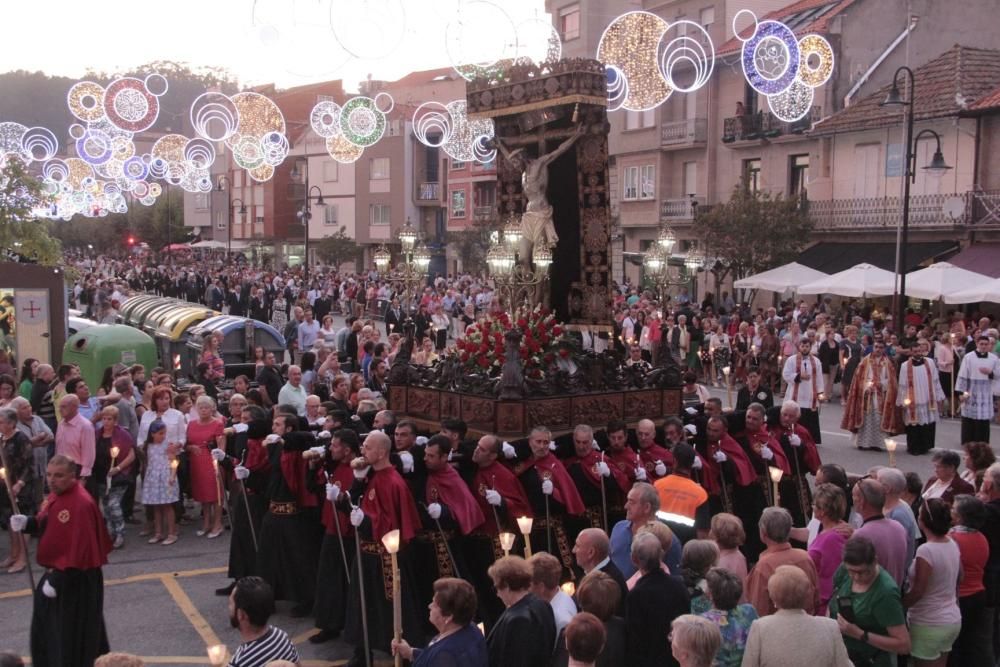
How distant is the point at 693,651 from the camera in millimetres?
4180

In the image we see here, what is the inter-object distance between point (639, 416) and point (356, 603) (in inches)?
166

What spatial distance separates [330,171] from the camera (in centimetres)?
5862

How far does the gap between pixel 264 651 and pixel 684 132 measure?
33.5 metres

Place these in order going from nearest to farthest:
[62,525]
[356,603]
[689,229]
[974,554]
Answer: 1. [974,554]
2. [62,525]
3. [356,603]
4. [689,229]

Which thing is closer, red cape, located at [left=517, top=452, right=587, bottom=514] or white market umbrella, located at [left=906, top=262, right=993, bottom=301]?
red cape, located at [left=517, top=452, right=587, bottom=514]

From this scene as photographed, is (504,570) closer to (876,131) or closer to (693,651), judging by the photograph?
(693,651)

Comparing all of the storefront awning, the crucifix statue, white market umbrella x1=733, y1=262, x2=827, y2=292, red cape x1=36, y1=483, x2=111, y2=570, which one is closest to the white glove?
red cape x1=36, y1=483, x2=111, y2=570

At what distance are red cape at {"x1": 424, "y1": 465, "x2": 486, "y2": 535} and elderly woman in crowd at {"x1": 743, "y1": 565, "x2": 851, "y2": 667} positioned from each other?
3219 millimetres

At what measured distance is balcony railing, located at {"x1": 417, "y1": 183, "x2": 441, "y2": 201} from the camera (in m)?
55.3

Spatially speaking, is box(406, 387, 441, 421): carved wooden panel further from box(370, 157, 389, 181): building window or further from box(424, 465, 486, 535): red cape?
box(370, 157, 389, 181): building window

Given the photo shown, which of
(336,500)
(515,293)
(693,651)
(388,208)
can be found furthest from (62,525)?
(388,208)

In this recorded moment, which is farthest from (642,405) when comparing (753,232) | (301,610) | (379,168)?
(379,168)

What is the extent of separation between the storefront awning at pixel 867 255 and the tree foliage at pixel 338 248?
Answer: 3051cm

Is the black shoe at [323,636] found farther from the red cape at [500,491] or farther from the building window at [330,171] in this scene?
the building window at [330,171]
